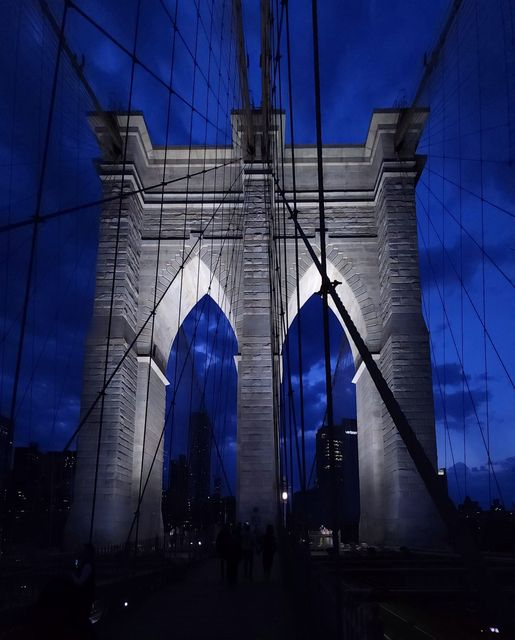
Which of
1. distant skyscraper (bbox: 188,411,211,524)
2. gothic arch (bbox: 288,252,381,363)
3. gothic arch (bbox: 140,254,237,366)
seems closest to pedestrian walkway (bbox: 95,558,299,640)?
gothic arch (bbox: 288,252,381,363)

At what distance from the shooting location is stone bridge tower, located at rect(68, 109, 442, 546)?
61.8 feet

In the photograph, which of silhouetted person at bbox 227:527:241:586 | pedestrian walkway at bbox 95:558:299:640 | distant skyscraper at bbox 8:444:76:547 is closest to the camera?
pedestrian walkway at bbox 95:558:299:640

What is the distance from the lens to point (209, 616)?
664 centimetres

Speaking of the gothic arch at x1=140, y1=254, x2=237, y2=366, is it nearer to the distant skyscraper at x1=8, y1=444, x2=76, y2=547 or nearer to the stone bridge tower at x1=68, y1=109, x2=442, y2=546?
the stone bridge tower at x1=68, y1=109, x2=442, y2=546

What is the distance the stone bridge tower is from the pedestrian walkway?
30.1ft

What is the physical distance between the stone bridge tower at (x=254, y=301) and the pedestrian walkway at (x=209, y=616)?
918 cm

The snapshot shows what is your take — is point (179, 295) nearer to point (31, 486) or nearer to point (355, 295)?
point (355, 295)

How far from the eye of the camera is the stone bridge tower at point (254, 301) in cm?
1883

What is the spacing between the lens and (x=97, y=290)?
802 inches

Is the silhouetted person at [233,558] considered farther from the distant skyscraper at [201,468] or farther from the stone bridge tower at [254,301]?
the distant skyscraper at [201,468]

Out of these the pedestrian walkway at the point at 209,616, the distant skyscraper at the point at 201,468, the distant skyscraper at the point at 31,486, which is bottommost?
the pedestrian walkway at the point at 209,616

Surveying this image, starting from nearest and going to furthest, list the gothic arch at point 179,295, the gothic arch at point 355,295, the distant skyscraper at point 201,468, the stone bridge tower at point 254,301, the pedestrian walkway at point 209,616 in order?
the pedestrian walkway at point 209,616 < the stone bridge tower at point 254,301 < the gothic arch at point 355,295 < the gothic arch at point 179,295 < the distant skyscraper at point 201,468

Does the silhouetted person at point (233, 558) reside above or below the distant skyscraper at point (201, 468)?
below

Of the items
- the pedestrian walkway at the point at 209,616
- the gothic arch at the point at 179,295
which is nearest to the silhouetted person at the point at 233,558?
the pedestrian walkway at the point at 209,616
